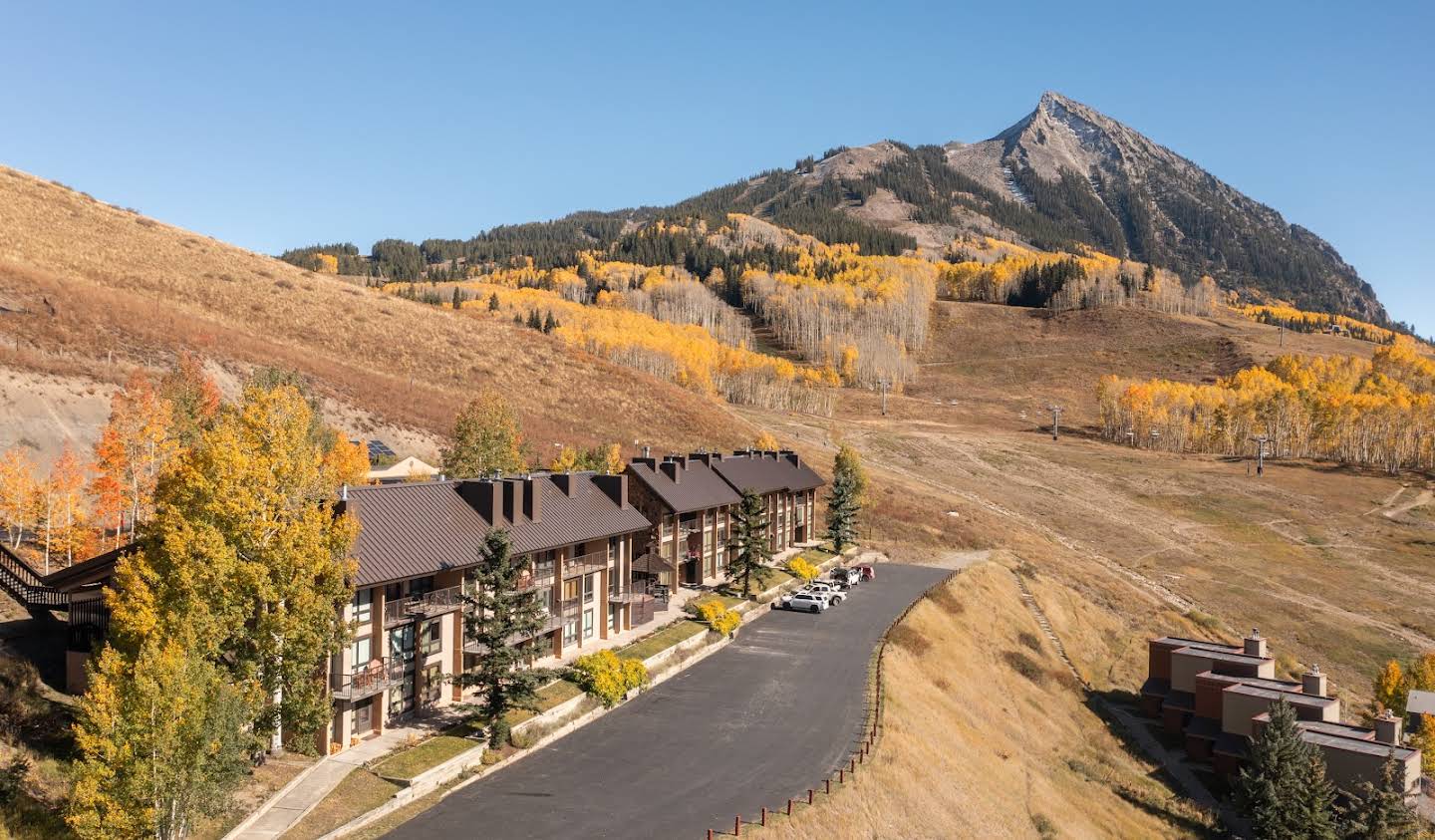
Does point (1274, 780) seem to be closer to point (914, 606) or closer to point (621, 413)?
point (914, 606)

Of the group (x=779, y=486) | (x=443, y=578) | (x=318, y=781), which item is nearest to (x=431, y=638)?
(x=443, y=578)

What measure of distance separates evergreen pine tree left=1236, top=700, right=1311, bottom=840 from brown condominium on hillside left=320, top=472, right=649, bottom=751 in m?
34.7

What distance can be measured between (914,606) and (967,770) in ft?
72.7

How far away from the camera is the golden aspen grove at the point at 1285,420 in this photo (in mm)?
157250

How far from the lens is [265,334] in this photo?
115m

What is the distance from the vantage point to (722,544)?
230 ft

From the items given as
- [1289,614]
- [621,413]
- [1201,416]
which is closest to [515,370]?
[621,413]

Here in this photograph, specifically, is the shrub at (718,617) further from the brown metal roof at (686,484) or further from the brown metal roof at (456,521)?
the brown metal roof at (686,484)

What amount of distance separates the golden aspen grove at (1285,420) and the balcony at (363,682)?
6641 inches

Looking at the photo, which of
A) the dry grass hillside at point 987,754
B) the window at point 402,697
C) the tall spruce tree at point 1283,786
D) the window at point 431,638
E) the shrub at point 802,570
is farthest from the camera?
the shrub at point 802,570

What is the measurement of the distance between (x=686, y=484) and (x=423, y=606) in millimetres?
30427

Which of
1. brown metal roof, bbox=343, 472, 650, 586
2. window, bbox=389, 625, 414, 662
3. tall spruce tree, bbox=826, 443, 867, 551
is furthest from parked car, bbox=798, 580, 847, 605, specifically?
A: window, bbox=389, 625, 414, 662

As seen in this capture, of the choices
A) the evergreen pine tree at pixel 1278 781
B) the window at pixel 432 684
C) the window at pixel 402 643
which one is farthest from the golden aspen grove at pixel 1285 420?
the window at pixel 402 643

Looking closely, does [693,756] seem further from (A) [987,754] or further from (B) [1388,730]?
(B) [1388,730]
